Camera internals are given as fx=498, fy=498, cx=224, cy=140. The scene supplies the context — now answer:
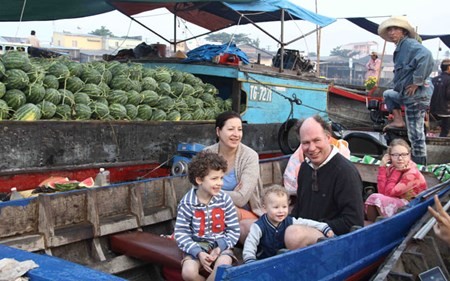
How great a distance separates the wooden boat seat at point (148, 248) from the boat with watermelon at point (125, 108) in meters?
1.99

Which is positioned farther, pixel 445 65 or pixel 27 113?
pixel 445 65

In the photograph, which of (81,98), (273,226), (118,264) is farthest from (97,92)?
(273,226)

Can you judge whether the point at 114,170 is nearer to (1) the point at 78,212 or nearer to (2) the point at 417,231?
(1) the point at 78,212

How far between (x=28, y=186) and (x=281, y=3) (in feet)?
18.6

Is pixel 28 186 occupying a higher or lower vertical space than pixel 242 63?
lower

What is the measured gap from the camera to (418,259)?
3.69 m

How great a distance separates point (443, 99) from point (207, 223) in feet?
32.7

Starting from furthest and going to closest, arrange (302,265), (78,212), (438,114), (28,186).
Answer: (438,114) < (28,186) < (78,212) < (302,265)

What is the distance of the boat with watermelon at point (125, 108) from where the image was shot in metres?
5.65

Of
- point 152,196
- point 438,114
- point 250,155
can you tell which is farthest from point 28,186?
point 438,114

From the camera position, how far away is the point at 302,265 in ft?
9.80

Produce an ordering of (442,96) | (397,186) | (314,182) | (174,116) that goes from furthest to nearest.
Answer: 1. (442,96)
2. (174,116)
3. (397,186)
4. (314,182)

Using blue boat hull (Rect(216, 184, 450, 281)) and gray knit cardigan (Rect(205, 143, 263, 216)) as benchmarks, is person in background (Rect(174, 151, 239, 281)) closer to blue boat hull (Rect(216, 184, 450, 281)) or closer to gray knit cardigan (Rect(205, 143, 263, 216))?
blue boat hull (Rect(216, 184, 450, 281))

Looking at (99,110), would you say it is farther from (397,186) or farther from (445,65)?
(445,65)
